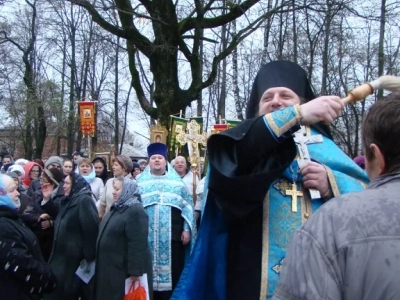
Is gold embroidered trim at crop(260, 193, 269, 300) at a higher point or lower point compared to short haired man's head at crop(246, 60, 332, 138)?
lower

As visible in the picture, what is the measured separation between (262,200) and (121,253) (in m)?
3.57

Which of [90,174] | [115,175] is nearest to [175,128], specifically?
[90,174]

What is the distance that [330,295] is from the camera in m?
1.51

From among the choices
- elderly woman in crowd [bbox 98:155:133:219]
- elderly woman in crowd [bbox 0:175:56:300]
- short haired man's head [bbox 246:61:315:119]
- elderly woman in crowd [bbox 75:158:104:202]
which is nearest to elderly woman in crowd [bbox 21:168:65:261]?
elderly woman in crowd [bbox 98:155:133:219]

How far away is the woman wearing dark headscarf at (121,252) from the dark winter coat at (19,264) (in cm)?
134

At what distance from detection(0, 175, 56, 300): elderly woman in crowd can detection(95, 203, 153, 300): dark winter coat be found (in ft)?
4.26

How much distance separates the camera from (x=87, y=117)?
1783 centimetres

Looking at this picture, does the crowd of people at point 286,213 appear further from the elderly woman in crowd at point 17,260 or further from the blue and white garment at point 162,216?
the blue and white garment at point 162,216

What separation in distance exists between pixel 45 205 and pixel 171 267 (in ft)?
5.48

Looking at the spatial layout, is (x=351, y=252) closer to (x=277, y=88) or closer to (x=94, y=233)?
(x=277, y=88)

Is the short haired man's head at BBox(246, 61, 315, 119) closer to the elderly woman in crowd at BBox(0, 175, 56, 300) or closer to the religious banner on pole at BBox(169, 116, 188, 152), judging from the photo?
the elderly woman in crowd at BBox(0, 175, 56, 300)

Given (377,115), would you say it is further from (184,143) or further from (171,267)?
(184,143)

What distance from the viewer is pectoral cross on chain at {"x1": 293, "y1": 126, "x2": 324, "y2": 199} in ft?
8.32

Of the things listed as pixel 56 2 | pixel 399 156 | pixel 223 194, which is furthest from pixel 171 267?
pixel 56 2
